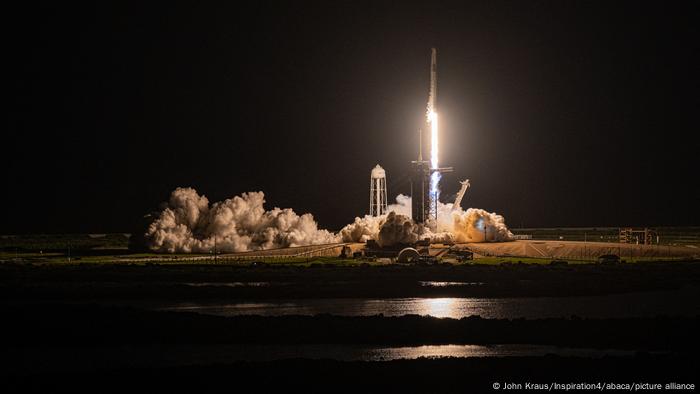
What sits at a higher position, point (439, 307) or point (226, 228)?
point (226, 228)

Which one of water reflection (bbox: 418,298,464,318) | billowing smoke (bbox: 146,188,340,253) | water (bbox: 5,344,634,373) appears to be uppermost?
billowing smoke (bbox: 146,188,340,253)

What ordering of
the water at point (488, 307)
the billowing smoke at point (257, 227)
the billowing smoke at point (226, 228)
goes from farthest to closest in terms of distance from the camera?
the billowing smoke at point (226, 228), the billowing smoke at point (257, 227), the water at point (488, 307)

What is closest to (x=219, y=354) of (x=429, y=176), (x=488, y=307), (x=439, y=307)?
(x=439, y=307)

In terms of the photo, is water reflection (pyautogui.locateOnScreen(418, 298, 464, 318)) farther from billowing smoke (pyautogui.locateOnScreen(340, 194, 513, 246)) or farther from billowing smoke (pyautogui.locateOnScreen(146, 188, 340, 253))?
billowing smoke (pyautogui.locateOnScreen(146, 188, 340, 253))

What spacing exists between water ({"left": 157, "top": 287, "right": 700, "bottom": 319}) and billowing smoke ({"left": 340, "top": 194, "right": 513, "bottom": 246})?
1050 inches

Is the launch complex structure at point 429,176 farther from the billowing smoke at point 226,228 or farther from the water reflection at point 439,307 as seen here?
the water reflection at point 439,307

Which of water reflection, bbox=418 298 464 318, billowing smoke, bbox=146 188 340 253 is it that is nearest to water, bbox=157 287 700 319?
water reflection, bbox=418 298 464 318

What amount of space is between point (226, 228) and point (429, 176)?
1950 centimetres

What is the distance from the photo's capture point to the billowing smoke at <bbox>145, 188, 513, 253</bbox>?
77062mm

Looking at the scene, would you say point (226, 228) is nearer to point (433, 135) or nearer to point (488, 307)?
point (433, 135)

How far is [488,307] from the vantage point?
4041 cm

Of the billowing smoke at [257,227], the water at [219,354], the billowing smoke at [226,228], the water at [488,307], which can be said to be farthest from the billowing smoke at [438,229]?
the water at [219,354]

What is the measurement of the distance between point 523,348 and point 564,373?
511cm

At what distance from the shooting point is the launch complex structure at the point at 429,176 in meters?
76.2
